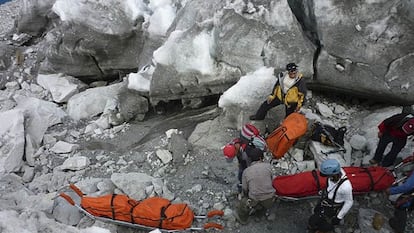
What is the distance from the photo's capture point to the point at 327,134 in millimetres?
6777

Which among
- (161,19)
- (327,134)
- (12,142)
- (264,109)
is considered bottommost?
(12,142)

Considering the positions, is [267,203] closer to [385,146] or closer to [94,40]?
[385,146]

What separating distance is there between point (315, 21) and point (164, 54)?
9.72ft

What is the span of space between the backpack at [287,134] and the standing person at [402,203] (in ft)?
5.84

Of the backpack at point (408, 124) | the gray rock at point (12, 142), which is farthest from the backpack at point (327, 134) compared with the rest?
the gray rock at point (12, 142)

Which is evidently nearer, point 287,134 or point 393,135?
point 393,135

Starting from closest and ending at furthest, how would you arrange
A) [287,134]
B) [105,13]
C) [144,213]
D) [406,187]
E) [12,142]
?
[406,187] < [144,213] < [287,134] < [12,142] < [105,13]

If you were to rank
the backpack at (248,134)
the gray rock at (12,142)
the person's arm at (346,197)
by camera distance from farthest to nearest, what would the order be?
1. the gray rock at (12,142)
2. the backpack at (248,134)
3. the person's arm at (346,197)

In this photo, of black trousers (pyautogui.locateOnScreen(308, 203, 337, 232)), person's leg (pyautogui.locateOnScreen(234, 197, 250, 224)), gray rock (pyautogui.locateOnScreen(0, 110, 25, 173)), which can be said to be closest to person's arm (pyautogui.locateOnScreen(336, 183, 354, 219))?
black trousers (pyautogui.locateOnScreen(308, 203, 337, 232))

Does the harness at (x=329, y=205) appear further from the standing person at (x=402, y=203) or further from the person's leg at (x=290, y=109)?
the person's leg at (x=290, y=109)

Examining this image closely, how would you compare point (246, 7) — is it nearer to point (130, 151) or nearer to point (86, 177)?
point (130, 151)

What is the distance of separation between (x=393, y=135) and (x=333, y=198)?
1.80m

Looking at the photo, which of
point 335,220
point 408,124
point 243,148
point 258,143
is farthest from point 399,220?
point 243,148

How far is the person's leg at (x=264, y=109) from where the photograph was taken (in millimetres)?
7065
